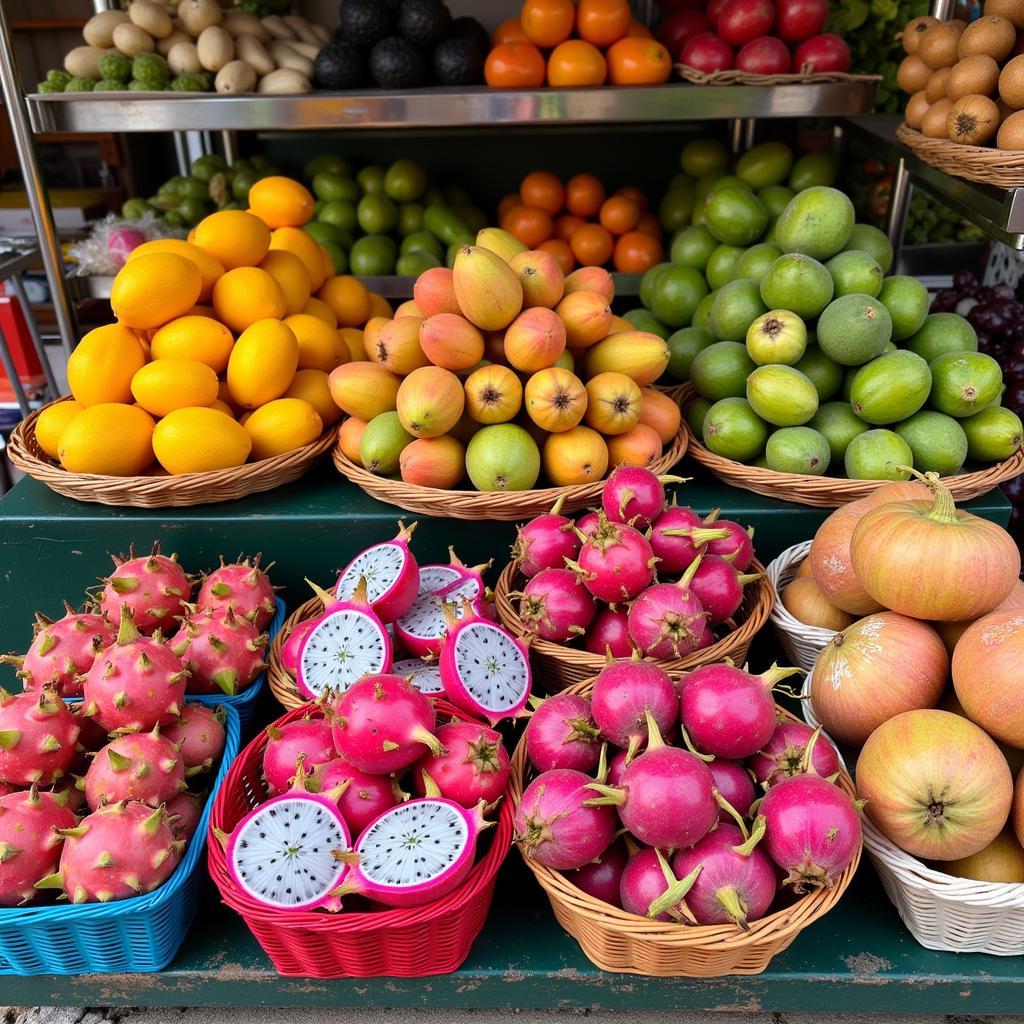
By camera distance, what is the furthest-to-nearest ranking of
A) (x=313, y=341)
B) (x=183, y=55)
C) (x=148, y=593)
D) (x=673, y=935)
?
(x=183, y=55), (x=313, y=341), (x=148, y=593), (x=673, y=935)

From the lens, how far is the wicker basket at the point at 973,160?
1.92 metres

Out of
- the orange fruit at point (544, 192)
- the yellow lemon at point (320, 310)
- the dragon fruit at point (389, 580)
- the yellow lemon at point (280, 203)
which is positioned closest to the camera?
the dragon fruit at point (389, 580)

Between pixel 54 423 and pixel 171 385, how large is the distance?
351 mm

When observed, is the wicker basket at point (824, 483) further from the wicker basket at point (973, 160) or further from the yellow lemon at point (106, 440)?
the yellow lemon at point (106, 440)

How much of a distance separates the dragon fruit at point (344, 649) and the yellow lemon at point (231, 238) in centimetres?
115

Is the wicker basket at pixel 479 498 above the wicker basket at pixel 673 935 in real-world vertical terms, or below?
above

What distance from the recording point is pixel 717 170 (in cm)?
315

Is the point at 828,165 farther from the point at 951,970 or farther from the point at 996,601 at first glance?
the point at 951,970

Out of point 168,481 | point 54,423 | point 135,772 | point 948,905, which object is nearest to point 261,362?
point 168,481

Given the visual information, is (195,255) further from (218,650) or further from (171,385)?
(218,650)

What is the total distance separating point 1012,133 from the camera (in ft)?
6.37

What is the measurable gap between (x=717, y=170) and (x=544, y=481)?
1.87m

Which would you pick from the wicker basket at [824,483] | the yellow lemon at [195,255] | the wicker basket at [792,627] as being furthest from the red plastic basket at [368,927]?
the yellow lemon at [195,255]

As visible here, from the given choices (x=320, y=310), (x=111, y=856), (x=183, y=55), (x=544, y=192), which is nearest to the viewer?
(x=111, y=856)
